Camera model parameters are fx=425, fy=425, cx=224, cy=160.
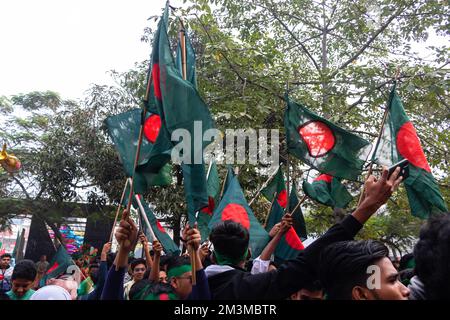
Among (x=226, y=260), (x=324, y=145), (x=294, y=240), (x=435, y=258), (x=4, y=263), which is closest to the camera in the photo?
(x=435, y=258)

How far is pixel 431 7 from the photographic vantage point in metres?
7.71

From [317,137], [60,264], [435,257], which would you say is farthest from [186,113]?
[60,264]

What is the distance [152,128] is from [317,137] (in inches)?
65.6

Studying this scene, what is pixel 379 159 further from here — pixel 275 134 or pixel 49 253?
pixel 49 253

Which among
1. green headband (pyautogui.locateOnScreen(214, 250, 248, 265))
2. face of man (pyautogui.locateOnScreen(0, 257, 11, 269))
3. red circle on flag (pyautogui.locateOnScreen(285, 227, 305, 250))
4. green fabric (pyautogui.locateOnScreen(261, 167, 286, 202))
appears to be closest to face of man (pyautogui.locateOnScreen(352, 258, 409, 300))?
green headband (pyautogui.locateOnScreen(214, 250, 248, 265))

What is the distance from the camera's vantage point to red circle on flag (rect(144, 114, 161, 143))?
10.9 ft

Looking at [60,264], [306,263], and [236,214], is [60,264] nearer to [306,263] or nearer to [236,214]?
[236,214]

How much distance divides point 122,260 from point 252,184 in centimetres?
694

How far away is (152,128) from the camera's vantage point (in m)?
3.38

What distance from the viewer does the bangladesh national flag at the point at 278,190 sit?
5.32 m

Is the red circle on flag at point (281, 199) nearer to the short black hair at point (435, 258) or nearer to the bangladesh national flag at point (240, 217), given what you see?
the bangladesh national flag at point (240, 217)

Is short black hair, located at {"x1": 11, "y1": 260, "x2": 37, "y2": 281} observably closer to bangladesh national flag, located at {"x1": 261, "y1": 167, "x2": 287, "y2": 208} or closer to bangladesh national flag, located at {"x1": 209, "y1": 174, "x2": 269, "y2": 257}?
bangladesh national flag, located at {"x1": 209, "y1": 174, "x2": 269, "y2": 257}

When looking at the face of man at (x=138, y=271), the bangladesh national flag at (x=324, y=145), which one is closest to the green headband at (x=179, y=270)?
the face of man at (x=138, y=271)

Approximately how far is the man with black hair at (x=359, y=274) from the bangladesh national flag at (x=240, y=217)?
7.26 feet
